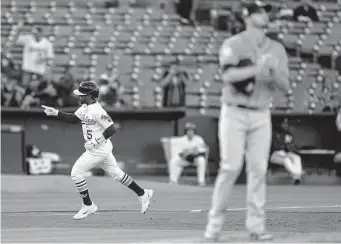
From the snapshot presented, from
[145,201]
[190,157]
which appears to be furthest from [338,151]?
[145,201]

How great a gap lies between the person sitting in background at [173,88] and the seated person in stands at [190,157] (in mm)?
1684

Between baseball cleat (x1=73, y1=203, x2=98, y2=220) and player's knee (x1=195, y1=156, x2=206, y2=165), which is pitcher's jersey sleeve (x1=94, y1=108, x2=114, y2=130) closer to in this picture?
baseball cleat (x1=73, y1=203, x2=98, y2=220)

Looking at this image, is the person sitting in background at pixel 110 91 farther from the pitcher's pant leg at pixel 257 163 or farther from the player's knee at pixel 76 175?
the pitcher's pant leg at pixel 257 163

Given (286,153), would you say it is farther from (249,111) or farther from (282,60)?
(249,111)

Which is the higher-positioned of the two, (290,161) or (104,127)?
(104,127)

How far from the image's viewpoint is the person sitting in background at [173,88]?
72.2 feet

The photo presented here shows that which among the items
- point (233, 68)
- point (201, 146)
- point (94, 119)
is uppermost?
point (233, 68)

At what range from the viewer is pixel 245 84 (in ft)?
24.3

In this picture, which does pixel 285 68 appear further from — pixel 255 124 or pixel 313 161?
pixel 313 161

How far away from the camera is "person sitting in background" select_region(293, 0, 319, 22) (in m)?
26.9

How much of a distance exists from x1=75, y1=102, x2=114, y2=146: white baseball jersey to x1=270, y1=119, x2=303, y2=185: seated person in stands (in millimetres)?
9266

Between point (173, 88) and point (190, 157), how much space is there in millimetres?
2431

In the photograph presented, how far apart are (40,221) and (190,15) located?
1765 cm

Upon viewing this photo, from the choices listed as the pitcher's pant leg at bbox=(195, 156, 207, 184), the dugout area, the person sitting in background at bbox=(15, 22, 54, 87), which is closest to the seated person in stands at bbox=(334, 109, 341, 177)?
the dugout area
